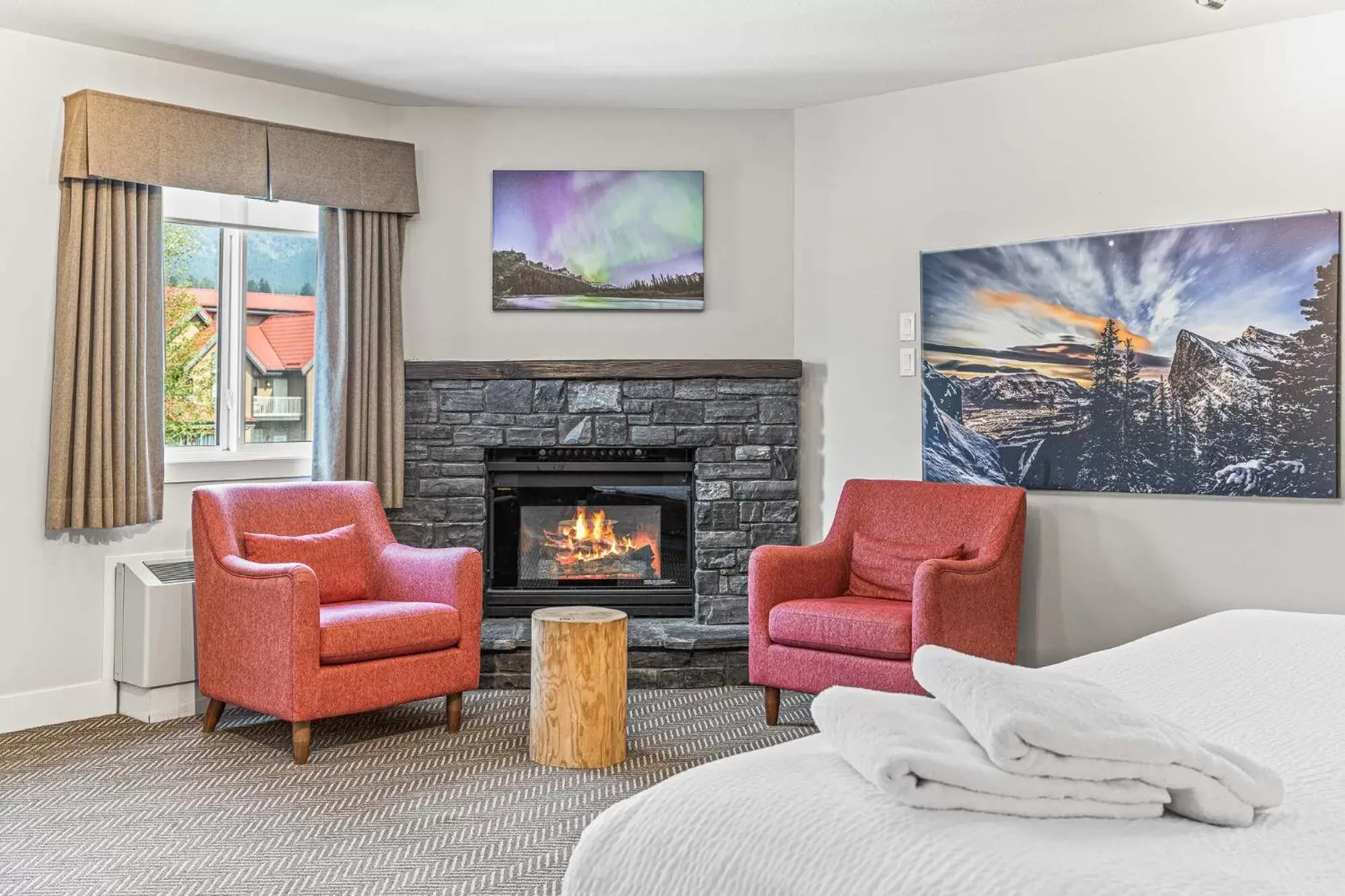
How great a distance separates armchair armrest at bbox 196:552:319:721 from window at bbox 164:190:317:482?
0.95 meters

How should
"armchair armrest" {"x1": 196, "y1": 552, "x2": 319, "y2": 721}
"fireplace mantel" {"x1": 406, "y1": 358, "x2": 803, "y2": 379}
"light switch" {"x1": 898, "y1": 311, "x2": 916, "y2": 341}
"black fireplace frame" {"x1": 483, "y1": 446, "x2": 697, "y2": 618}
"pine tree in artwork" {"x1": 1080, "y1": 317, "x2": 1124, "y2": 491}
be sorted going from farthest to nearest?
1. "black fireplace frame" {"x1": 483, "y1": 446, "x2": 697, "y2": 618}
2. "fireplace mantel" {"x1": 406, "y1": 358, "x2": 803, "y2": 379}
3. "light switch" {"x1": 898, "y1": 311, "x2": 916, "y2": 341}
4. "pine tree in artwork" {"x1": 1080, "y1": 317, "x2": 1124, "y2": 491}
5. "armchair armrest" {"x1": 196, "y1": 552, "x2": 319, "y2": 721}

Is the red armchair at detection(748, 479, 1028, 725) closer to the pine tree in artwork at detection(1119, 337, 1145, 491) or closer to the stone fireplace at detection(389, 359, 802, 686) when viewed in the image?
the pine tree in artwork at detection(1119, 337, 1145, 491)

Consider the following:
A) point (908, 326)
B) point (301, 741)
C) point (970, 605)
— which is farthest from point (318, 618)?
point (908, 326)

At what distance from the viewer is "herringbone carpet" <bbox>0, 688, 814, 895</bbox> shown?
2908 millimetres

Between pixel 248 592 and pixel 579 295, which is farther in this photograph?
pixel 579 295

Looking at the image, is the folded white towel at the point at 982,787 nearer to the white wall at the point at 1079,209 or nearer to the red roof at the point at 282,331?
the white wall at the point at 1079,209

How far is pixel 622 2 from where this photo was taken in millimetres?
4020

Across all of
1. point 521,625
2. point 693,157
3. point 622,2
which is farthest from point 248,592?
point 693,157

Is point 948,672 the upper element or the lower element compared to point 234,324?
lower

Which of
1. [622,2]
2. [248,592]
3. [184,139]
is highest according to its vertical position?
[622,2]

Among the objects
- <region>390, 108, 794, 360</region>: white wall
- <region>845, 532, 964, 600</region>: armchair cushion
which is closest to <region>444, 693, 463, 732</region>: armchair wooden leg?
<region>845, 532, 964, 600</region>: armchair cushion

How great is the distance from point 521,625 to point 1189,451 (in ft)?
9.18

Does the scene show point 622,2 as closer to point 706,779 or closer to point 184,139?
point 184,139

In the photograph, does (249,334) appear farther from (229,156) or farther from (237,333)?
(229,156)
